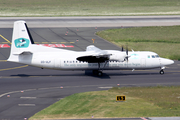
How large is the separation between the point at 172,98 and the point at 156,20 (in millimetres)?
57343

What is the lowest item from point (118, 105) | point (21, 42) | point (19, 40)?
Answer: point (118, 105)

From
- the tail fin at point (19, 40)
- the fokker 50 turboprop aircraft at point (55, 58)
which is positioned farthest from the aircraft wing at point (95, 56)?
the tail fin at point (19, 40)

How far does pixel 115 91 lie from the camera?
2992cm

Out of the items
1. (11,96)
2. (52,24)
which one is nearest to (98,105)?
(11,96)

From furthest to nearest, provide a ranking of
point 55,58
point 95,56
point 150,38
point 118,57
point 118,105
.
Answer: point 150,38 < point 55,58 < point 118,57 < point 95,56 < point 118,105

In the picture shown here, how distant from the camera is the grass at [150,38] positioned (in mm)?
54753

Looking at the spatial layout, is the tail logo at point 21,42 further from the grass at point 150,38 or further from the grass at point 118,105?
the grass at point 150,38

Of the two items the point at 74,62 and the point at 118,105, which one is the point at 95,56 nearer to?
the point at 74,62

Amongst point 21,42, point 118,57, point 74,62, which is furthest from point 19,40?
point 118,57

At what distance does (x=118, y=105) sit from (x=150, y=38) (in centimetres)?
4231

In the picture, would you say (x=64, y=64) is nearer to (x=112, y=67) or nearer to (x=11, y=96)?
(x=112, y=67)

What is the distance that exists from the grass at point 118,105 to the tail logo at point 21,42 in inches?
494

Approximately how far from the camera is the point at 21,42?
121ft

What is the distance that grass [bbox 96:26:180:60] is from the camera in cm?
5475
